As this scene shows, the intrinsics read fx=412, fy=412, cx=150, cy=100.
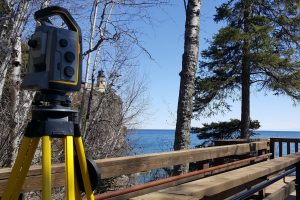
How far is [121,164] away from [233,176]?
0.91 meters

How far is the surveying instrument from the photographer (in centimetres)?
159

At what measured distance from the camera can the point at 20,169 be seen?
1.65 meters

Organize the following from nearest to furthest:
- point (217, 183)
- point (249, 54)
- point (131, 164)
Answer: point (217, 183), point (131, 164), point (249, 54)

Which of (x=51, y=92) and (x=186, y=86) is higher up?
(x=186, y=86)

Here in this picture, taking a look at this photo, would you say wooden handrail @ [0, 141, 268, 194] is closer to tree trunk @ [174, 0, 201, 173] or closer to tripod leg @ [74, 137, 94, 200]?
tripod leg @ [74, 137, 94, 200]

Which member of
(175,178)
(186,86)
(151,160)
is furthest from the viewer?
(186,86)

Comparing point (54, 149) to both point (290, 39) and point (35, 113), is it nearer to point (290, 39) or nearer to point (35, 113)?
point (35, 113)

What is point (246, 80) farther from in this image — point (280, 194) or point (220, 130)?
point (280, 194)

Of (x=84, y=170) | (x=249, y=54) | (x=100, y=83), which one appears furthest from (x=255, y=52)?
(x=84, y=170)

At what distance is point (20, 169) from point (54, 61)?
456 mm

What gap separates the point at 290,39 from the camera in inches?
720

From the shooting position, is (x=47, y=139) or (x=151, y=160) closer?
(x=47, y=139)

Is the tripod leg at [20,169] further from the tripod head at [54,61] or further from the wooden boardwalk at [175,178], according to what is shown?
the wooden boardwalk at [175,178]

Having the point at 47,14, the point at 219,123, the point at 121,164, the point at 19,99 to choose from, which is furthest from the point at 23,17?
the point at 219,123
